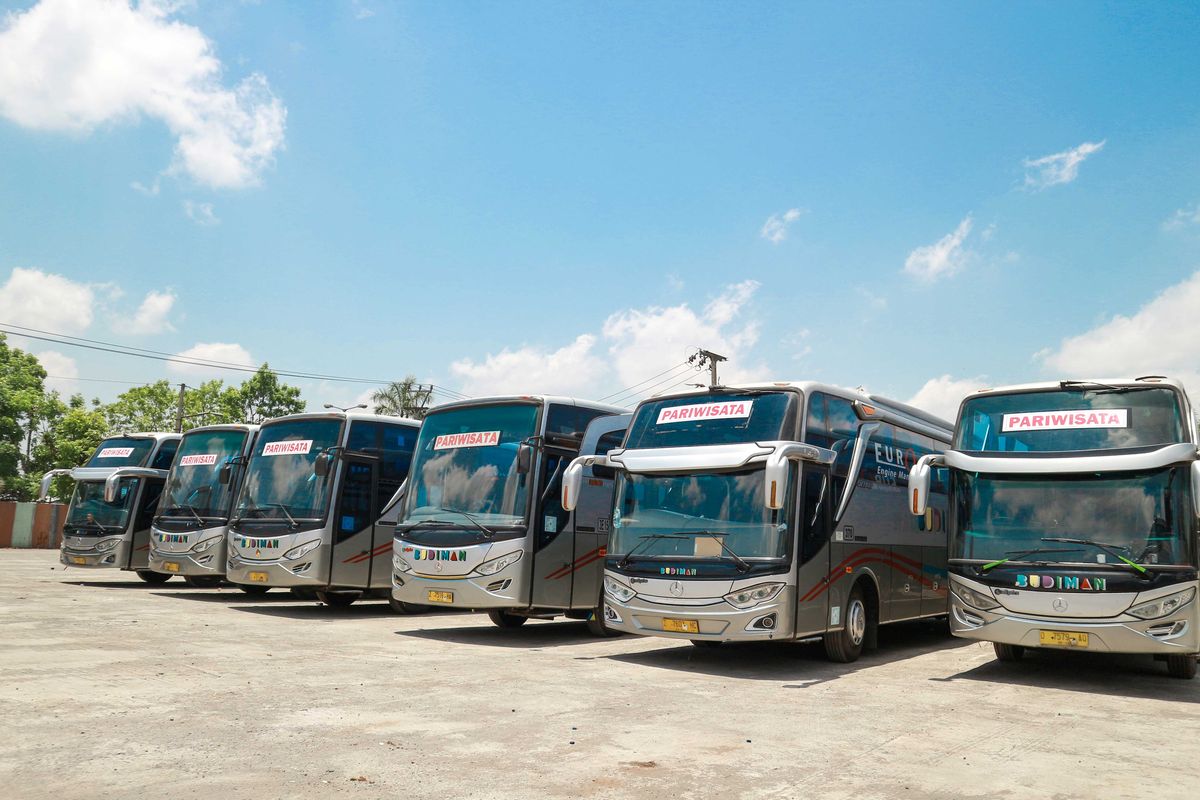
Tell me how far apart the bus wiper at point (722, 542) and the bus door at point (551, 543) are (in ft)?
9.19

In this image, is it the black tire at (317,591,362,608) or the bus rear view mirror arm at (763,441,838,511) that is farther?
the black tire at (317,591,362,608)

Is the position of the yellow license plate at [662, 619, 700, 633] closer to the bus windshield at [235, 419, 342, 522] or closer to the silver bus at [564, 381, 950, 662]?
the silver bus at [564, 381, 950, 662]

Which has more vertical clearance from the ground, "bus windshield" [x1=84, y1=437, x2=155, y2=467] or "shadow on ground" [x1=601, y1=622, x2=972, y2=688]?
"bus windshield" [x1=84, y1=437, x2=155, y2=467]

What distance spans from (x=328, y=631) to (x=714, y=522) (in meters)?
6.35

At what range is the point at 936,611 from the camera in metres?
15.2

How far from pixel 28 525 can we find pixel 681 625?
4153 centimetres

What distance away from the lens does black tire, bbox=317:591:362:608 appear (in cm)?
1825

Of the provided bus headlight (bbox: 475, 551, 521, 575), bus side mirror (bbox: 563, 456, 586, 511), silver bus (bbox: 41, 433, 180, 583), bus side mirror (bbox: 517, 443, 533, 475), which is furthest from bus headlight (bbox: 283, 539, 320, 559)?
silver bus (bbox: 41, 433, 180, 583)

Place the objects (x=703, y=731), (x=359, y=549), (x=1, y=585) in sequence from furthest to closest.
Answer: (x=1, y=585) < (x=359, y=549) < (x=703, y=731)

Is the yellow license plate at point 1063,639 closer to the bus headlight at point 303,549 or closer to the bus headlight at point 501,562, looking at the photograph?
the bus headlight at point 501,562

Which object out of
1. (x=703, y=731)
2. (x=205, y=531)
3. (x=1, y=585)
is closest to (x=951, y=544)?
(x=703, y=731)

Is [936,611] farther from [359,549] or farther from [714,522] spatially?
[359,549]

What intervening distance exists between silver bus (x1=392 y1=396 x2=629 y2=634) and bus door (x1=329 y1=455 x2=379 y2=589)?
2296mm

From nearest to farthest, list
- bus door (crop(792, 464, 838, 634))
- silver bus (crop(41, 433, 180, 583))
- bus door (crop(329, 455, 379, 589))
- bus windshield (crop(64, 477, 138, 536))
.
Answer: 1. bus door (crop(792, 464, 838, 634))
2. bus door (crop(329, 455, 379, 589))
3. silver bus (crop(41, 433, 180, 583))
4. bus windshield (crop(64, 477, 138, 536))
